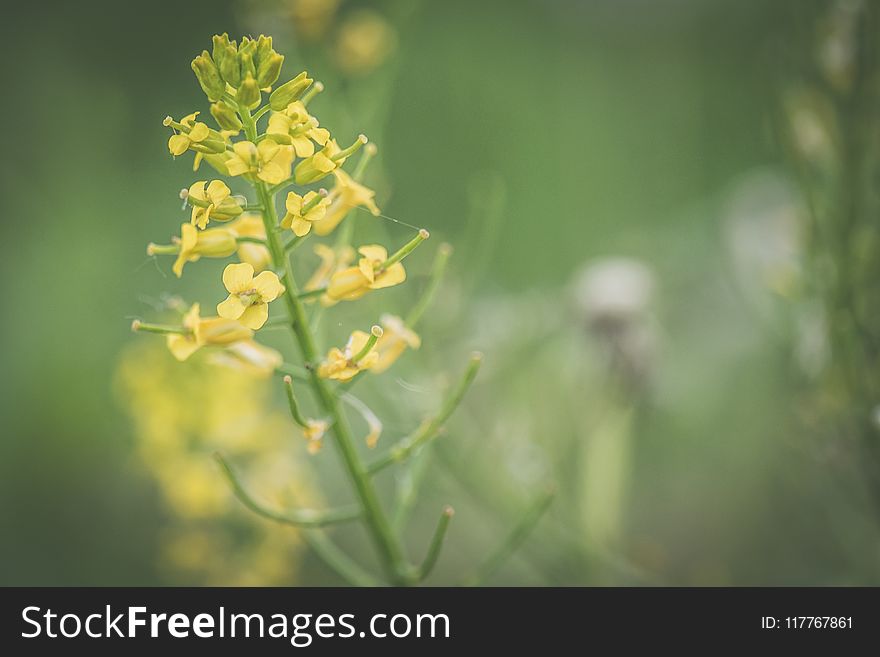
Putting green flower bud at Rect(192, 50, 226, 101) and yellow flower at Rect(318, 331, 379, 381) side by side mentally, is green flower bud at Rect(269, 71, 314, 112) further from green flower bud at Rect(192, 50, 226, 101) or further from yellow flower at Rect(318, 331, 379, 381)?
yellow flower at Rect(318, 331, 379, 381)

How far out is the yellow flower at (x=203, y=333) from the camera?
0.47 meters

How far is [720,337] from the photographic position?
1.47m

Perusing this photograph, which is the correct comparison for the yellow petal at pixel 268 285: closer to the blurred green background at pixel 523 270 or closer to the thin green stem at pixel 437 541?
the thin green stem at pixel 437 541

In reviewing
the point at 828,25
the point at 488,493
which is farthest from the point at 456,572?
the point at 828,25

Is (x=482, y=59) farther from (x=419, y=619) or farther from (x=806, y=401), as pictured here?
(x=419, y=619)

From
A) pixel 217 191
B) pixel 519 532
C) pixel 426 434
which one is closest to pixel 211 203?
pixel 217 191

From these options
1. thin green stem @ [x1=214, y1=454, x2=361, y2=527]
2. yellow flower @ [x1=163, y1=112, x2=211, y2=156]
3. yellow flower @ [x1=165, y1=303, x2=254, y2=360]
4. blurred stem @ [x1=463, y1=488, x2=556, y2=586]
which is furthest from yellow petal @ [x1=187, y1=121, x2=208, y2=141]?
blurred stem @ [x1=463, y1=488, x2=556, y2=586]

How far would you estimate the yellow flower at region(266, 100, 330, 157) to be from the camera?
0.46m

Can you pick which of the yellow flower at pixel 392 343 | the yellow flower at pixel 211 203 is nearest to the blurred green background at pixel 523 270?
the yellow flower at pixel 392 343

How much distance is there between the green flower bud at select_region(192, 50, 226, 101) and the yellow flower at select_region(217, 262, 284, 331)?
105mm

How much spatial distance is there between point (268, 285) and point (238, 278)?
2cm

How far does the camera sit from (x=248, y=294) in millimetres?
469

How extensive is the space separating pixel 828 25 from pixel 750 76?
42.7 inches

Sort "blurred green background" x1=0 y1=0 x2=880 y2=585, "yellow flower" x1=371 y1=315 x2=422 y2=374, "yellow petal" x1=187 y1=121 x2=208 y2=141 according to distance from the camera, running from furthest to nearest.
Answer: "blurred green background" x1=0 y1=0 x2=880 y2=585 < "yellow flower" x1=371 y1=315 x2=422 y2=374 < "yellow petal" x1=187 y1=121 x2=208 y2=141
